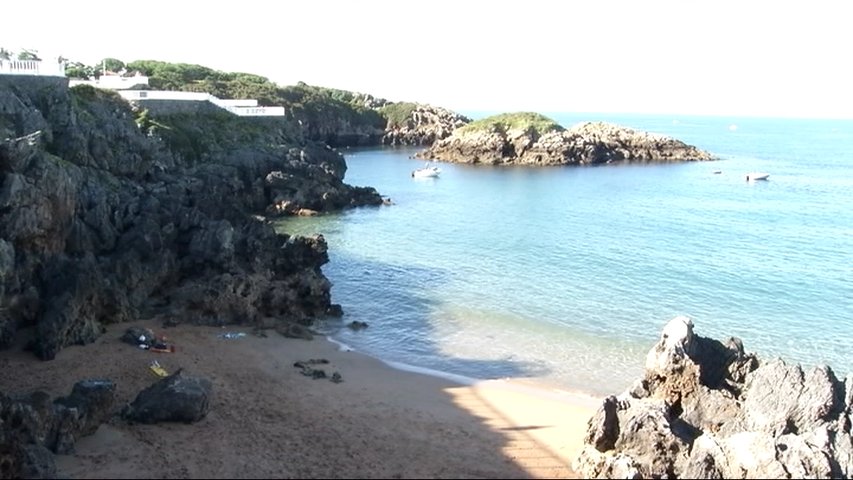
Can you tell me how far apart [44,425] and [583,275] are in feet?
79.6

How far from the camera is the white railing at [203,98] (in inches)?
1887

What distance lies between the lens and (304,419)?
56.4ft

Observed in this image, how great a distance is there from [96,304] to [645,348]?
16.8 metres

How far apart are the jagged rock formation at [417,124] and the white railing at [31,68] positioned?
3351 inches

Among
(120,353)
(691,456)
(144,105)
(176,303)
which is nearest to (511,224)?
(144,105)

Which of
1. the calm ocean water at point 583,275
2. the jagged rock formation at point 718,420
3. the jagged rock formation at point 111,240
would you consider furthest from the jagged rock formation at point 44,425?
the jagged rock formation at point 718,420

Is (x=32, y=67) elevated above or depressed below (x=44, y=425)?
above

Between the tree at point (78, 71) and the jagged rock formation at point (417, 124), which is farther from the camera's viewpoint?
the jagged rock formation at point (417, 124)

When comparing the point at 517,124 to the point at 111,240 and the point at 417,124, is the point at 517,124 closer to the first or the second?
the point at 417,124

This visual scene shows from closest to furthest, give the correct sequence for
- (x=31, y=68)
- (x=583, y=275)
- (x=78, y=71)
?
1. (x=31, y=68)
2. (x=583, y=275)
3. (x=78, y=71)

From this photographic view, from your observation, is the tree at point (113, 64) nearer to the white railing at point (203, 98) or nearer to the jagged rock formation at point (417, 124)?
the white railing at point (203, 98)

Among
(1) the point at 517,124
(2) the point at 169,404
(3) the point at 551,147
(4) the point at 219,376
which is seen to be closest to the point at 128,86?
(4) the point at 219,376

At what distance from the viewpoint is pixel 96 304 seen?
22312 millimetres

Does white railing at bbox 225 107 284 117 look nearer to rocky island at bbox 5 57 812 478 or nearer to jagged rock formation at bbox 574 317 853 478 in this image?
rocky island at bbox 5 57 812 478
